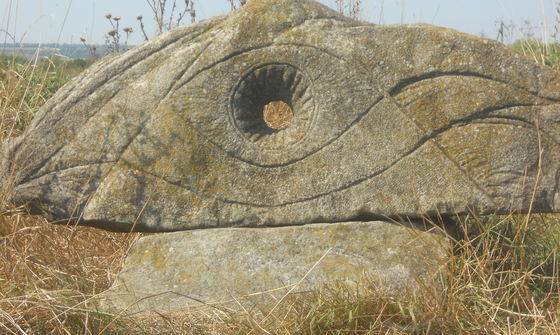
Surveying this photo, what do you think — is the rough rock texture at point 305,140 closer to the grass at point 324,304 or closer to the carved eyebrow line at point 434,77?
the carved eyebrow line at point 434,77

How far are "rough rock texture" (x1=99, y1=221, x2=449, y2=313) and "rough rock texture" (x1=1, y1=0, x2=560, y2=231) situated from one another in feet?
0.31

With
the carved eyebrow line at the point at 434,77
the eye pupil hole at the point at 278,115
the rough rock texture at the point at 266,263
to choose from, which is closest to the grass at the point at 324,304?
the rough rock texture at the point at 266,263

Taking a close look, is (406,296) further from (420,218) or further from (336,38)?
(336,38)

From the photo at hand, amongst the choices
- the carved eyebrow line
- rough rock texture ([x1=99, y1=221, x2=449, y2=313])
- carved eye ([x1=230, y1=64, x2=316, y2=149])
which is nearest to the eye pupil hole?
carved eye ([x1=230, y1=64, x2=316, y2=149])

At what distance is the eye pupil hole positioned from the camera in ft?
18.8

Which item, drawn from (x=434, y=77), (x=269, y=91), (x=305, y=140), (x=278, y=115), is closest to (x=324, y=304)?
(x=305, y=140)

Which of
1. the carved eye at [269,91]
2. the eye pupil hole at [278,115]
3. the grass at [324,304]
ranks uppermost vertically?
the carved eye at [269,91]

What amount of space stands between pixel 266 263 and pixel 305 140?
0.62 metres

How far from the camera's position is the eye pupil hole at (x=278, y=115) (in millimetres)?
5734

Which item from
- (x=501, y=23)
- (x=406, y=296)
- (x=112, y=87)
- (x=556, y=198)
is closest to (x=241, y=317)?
(x=406, y=296)

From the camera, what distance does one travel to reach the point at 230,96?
337cm

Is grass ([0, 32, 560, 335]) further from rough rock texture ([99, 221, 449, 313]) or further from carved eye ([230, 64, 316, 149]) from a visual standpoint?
carved eye ([230, 64, 316, 149])

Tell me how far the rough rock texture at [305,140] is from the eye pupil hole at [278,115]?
2284 millimetres

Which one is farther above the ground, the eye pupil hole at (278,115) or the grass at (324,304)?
the eye pupil hole at (278,115)
